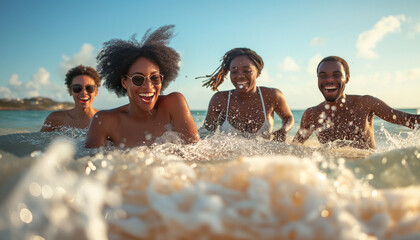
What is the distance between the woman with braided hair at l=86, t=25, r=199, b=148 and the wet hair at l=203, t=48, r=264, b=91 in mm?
1819

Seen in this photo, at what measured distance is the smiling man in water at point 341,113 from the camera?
182 inches

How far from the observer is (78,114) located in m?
6.34

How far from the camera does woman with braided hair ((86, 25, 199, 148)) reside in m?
3.65

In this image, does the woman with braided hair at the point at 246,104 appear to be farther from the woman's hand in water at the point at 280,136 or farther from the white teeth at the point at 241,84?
the woman's hand in water at the point at 280,136

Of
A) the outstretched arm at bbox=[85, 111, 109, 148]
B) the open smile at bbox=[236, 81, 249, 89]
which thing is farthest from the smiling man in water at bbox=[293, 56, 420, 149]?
the outstretched arm at bbox=[85, 111, 109, 148]

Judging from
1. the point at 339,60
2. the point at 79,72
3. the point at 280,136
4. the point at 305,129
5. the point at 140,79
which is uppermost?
the point at 79,72

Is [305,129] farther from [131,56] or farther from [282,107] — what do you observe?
[131,56]

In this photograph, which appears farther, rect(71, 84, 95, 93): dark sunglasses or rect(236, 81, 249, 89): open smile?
rect(71, 84, 95, 93): dark sunglasses

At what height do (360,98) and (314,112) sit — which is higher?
(360,98)

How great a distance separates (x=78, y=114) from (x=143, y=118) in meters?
3.18

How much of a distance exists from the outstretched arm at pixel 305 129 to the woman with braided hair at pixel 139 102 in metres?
2.03

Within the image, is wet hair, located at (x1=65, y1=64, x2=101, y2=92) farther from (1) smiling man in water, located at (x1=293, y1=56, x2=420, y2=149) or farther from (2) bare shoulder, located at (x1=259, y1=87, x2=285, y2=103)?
(1) smiling man in water, located at (x1=293, y1=56, x2=420, y2=149)

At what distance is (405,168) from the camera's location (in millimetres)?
2041

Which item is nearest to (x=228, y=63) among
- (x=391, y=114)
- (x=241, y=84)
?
(x=241, y=84)
